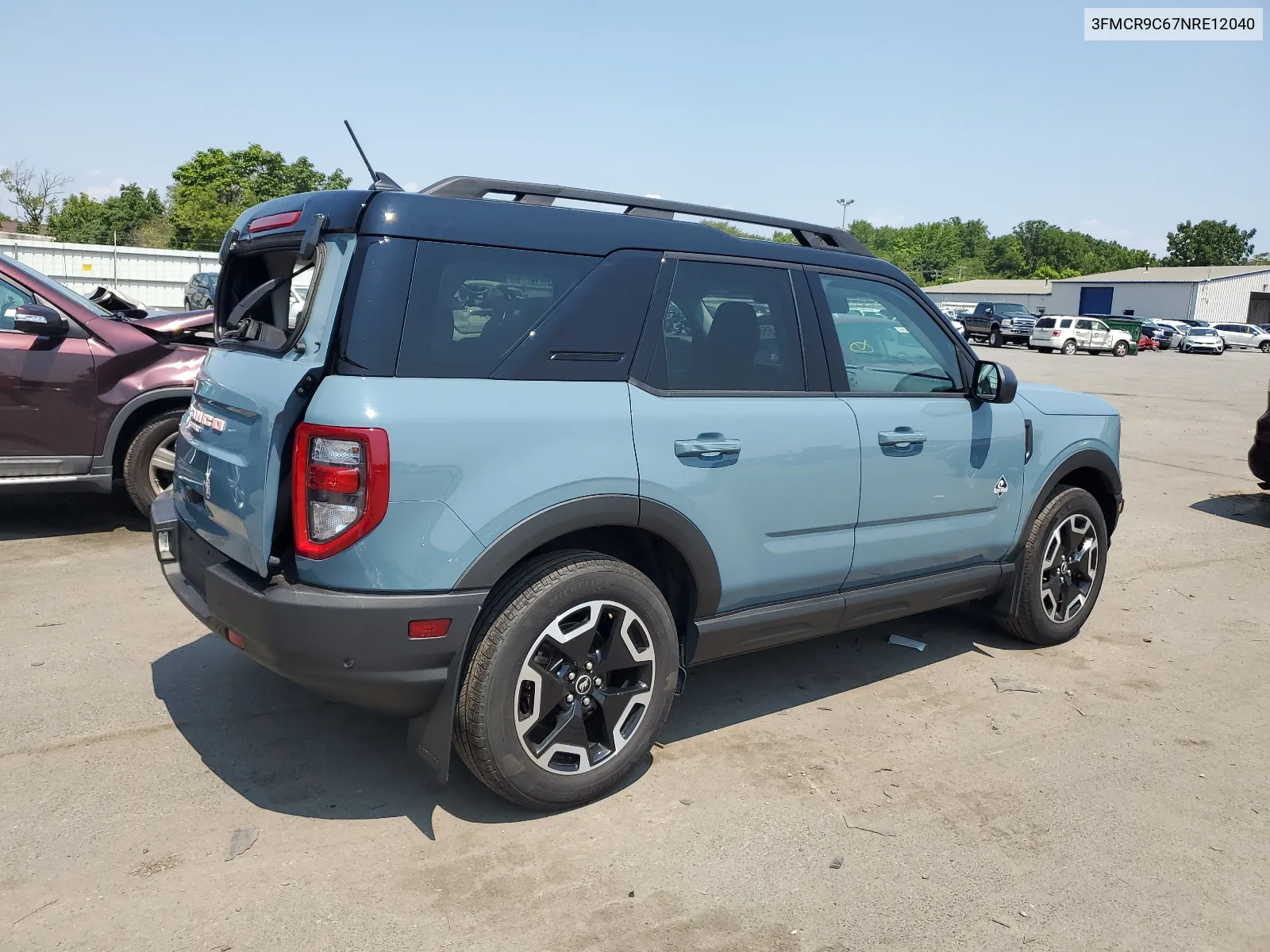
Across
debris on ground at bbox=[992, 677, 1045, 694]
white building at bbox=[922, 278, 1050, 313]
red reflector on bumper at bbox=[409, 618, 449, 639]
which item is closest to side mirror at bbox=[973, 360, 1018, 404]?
debris on ground at bbox=[992, 677, 1045, 694]

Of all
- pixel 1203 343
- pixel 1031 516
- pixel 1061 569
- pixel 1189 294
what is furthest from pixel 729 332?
pixel 1189 294

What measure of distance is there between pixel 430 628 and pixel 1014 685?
9.96 ft

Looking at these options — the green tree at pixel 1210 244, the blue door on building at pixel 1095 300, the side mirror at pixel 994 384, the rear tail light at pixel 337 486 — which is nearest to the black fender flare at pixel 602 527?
the rear tail light at pixel 337 486

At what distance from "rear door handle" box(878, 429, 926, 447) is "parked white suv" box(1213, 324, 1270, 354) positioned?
57.5m

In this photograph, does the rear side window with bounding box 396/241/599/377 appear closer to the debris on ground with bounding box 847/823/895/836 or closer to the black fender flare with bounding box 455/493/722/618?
the black fender flare with bounding box 455/493/722/618

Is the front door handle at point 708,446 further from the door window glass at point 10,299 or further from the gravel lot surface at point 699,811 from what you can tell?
the door window glass at point 10,299

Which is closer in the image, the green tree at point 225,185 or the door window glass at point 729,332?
the door window glass at point 729,332

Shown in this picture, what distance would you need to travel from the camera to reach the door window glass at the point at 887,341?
4105mm

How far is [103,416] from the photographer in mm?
6273

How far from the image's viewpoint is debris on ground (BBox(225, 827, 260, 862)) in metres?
3.00

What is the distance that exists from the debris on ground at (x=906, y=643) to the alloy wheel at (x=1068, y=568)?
0.64 m

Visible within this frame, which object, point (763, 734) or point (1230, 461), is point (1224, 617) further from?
point (1230, 461)

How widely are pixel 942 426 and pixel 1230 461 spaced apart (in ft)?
31.4

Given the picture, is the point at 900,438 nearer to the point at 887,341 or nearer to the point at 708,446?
the point at 887,341
